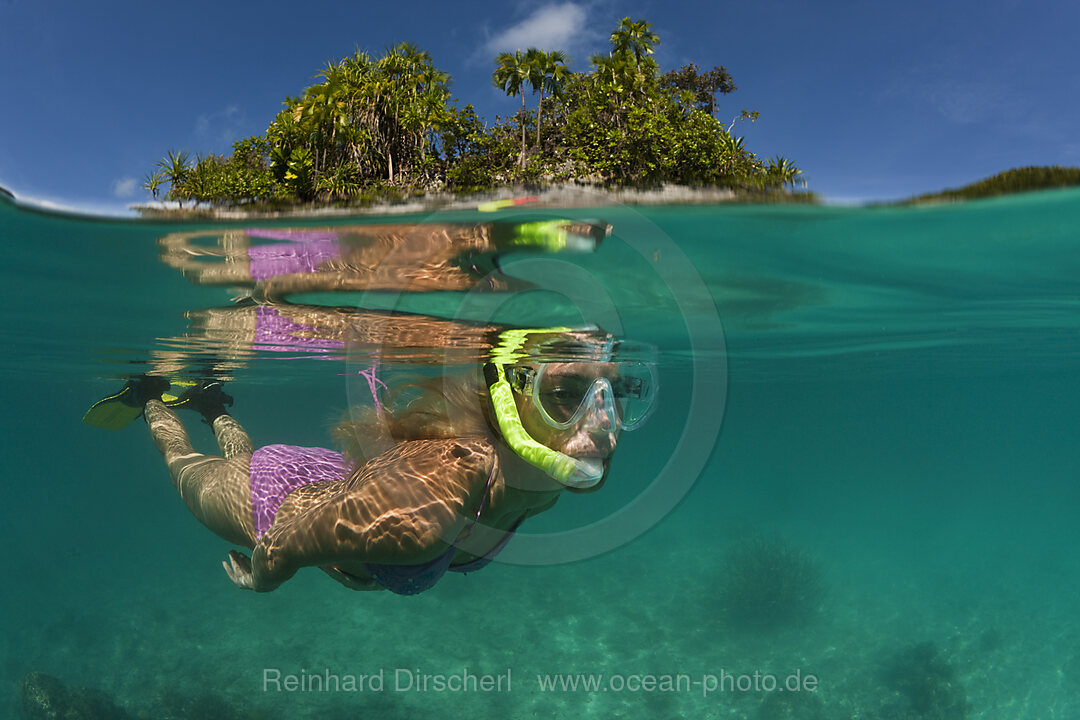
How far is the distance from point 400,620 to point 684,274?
44.0ft

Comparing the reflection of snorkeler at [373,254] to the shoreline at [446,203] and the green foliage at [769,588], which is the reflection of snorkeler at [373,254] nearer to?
the shoreline at [446,203]

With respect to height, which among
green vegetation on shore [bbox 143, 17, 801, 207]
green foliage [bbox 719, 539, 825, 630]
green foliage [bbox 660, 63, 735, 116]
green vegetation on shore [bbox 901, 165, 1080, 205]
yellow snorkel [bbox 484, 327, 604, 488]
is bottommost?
green foliage [bbox 719, 539, 825, 630]

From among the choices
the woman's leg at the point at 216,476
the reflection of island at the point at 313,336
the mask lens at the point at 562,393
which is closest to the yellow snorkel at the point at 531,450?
the mask lens at the point at 562,393

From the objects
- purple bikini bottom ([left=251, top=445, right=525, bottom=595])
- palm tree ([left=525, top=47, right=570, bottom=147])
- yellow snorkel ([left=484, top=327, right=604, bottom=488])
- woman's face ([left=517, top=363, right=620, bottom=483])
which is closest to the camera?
yellow snorkel ([left=484, top=327, right=604, bottom=488])

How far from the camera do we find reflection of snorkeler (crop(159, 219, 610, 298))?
7043mm

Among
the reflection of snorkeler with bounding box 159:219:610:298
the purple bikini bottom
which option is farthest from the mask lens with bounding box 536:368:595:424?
the reflection of snorkeler with bounding box 159:219:610:298

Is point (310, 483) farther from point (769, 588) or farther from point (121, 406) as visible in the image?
point (769, 588)

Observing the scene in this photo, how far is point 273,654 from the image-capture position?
16000mm

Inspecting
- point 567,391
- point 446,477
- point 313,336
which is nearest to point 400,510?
point 446,477

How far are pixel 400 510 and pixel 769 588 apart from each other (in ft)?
61.6

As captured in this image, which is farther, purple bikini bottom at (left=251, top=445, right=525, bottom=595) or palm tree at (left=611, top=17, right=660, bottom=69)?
palm tree at (left=611, top=17, right=660, bottom=69)

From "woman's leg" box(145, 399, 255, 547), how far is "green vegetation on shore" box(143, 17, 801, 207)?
956 centimetres

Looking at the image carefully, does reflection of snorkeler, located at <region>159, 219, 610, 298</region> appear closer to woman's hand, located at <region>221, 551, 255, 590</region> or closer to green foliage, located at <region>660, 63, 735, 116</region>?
woman's hand, located at <region>221, 551, 255, 590</region>

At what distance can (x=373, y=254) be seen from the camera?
26.3ft
